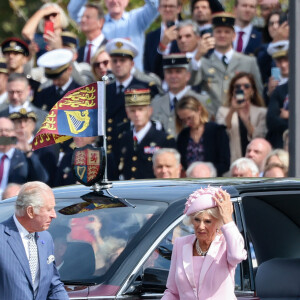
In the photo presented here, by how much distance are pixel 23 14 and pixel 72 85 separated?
1.38 meters

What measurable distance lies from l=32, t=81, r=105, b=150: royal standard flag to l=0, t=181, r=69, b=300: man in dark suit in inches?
48.4

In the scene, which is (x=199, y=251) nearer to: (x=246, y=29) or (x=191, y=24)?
(x=246, y=29)

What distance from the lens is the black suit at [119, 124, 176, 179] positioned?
1086cm

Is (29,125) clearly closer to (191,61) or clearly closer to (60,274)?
(191,61)

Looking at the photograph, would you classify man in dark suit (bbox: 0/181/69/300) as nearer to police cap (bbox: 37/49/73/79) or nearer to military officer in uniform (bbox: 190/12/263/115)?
military officer in uniform (bbox: 190/12/263/115)

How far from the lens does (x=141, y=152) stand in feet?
35.9

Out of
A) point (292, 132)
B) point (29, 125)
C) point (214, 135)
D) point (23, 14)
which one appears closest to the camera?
point (292, 132)

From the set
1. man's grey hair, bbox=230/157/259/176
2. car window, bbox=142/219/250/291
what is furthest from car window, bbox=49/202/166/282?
man's grey hair, bbox=230/157/259/176

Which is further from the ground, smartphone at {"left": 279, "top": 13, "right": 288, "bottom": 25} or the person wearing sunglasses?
smartphone at {"left": 279, "top": 13, "right": 288, "bottom": 25}

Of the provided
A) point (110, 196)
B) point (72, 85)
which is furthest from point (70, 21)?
point (110, 196)

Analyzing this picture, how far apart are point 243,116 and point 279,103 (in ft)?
1.40

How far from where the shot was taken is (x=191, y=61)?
36.7 feet

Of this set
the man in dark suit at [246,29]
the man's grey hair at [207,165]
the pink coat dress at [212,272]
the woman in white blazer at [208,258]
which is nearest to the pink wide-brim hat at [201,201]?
the woman in white blazer at [208,258]

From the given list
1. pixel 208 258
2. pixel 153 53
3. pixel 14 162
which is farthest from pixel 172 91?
pixel 208 258
